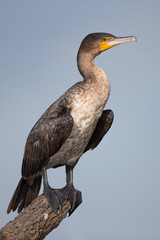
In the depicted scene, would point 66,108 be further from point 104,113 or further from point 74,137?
point 104,113

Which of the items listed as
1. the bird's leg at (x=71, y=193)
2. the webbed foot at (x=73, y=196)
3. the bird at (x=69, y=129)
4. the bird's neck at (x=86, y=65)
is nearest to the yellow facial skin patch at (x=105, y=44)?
the bird at (x=69, y=129)

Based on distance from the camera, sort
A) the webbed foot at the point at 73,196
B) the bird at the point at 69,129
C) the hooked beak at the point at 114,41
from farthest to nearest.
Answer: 1. the hooked beak at the point at 114,41
2. the webbed foot at the point at 73,196
3. the bird at the point at 69,129

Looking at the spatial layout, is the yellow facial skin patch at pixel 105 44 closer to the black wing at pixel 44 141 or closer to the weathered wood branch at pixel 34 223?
the black wing at pixel 44 141

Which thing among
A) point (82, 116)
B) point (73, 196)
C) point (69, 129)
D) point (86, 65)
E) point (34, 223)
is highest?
point (86, 65)

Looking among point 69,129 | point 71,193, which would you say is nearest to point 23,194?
point 71,193

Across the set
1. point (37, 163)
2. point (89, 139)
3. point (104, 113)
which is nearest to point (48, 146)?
point (37, 163)

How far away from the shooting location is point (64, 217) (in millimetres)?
5176

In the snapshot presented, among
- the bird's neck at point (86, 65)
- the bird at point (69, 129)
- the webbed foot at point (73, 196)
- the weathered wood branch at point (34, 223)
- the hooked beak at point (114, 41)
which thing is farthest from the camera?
the hooked beak at point (114, 41)

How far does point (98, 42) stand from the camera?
216 inches

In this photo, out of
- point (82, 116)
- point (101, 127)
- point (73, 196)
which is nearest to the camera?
point (82, 116)

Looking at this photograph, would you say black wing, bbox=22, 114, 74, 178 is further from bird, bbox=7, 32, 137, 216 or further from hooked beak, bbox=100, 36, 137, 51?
hooked beak, bbox=100, 36, 137, 51

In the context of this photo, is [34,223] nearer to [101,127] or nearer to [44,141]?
[44,141]

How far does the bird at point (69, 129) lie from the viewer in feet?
16.5

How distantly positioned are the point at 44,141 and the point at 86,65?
122 centimetres
